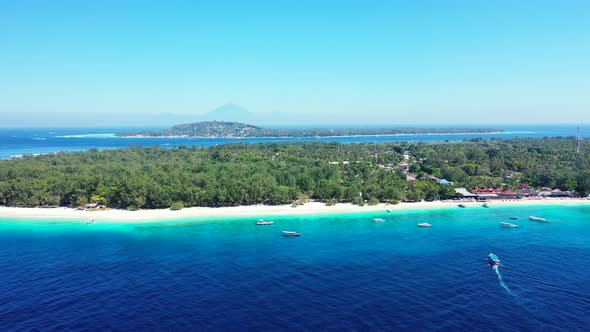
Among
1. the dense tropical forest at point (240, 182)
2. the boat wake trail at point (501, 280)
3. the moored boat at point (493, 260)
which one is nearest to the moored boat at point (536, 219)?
the dense tropical forest at point (240, 182)

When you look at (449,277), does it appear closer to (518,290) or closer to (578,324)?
(518,290)

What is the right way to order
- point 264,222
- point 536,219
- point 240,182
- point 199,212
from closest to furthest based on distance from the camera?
point 264,222
point 536,219
point 199,212
point 240,182

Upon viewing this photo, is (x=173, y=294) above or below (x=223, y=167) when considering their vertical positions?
below

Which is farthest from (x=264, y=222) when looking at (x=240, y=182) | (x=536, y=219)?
(x=536, y=219)

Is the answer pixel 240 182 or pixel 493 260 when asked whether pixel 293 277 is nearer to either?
pixel 493 260

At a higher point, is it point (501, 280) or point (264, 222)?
point (264, 222)

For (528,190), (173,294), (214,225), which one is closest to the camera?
(173,294)

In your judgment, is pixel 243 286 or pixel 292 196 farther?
pixel 292 196

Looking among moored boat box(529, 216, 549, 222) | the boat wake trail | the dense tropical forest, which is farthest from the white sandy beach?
the boat wake trail

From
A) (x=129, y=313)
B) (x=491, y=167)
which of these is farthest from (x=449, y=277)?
(x=491, y=167)
